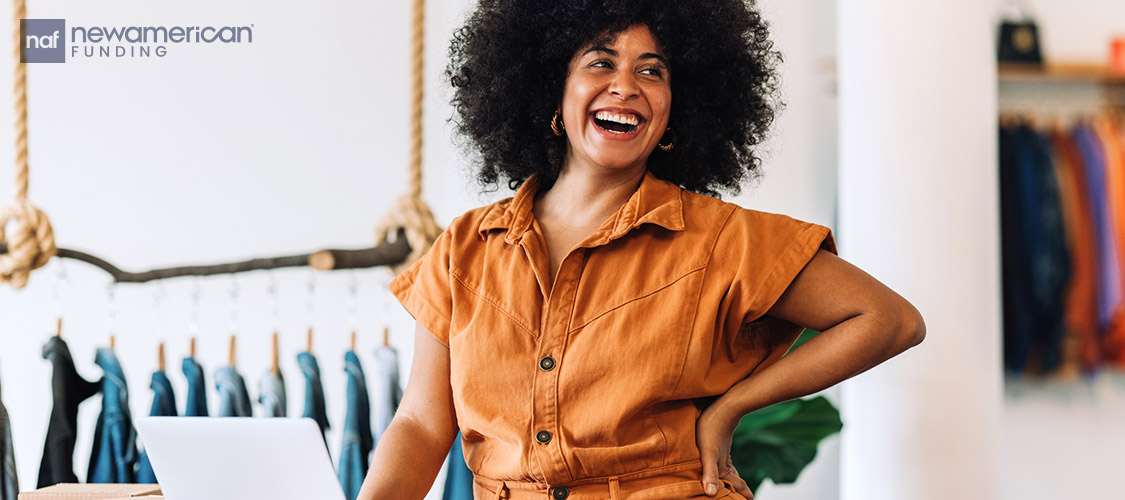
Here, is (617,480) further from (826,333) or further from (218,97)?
(218,97)

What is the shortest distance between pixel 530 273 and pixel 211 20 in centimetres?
216

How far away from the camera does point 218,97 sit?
3098 millimetres

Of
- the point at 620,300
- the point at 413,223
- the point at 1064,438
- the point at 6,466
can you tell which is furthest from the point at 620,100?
the point at 1064,438

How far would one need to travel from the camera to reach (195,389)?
7.63ft

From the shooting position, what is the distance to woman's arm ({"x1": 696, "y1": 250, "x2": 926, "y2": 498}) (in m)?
1.28

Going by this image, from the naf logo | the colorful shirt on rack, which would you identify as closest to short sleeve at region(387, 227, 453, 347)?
the naf logo

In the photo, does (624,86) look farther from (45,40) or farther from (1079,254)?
(1079,254)

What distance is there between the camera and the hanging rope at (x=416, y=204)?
237cm

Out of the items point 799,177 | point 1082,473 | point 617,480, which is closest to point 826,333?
point 617,480

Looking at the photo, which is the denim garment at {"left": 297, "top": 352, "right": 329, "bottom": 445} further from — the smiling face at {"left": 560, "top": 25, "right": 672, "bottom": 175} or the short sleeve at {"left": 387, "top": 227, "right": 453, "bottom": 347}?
the smiling face at {"left": 560, "top": 25, "right": 672, "bottom": 175}

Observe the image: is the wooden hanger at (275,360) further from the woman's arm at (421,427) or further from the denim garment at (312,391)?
the woman's arm at (421,427)

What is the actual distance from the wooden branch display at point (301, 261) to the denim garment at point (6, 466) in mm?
394

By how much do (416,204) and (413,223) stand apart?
49 millimetres

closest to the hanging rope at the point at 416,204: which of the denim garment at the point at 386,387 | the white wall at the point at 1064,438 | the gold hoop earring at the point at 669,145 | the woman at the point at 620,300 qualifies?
the denim garment at the point at 386,387
